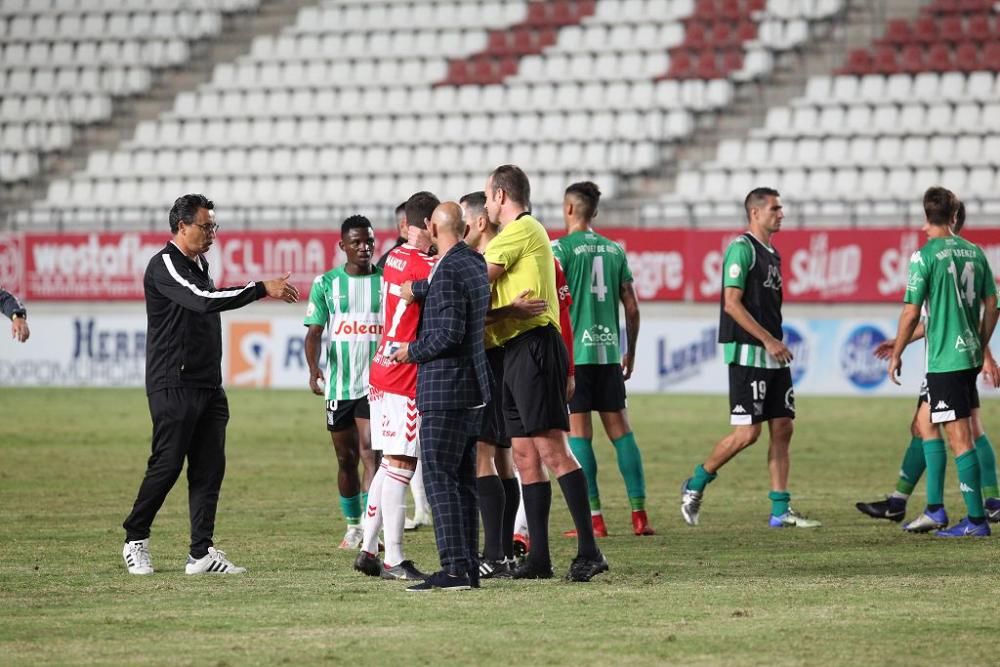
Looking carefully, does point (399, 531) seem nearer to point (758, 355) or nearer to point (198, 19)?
point (758, 355)

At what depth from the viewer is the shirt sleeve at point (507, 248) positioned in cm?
896

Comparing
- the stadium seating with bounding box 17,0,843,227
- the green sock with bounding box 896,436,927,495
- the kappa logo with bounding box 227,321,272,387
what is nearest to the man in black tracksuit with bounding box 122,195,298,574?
the green sock with bounding box 896,436,927,495

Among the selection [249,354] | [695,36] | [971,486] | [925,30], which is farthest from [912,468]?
[695,36]

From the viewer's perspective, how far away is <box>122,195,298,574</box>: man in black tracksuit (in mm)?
9281

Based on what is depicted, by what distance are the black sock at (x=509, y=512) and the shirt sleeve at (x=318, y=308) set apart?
2.30m

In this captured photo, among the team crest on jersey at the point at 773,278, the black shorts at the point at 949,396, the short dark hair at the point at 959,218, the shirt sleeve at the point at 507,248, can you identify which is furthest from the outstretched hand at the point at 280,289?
the short dark hair at the point at 959,218

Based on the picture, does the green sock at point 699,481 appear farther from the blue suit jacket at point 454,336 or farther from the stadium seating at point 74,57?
the stadium seating at point 74,57

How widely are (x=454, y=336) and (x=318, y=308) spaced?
3.28m

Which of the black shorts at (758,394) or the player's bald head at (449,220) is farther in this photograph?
the black shorts at (758,394)

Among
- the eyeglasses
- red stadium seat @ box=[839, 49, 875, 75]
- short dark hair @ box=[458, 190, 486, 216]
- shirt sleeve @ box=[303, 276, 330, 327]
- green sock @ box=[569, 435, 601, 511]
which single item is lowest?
green sock @ box=[569, 435, 601, 511]

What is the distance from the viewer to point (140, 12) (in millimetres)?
40688

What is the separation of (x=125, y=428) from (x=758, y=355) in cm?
1150

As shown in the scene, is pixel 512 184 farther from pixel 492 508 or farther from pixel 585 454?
pixel 585 454

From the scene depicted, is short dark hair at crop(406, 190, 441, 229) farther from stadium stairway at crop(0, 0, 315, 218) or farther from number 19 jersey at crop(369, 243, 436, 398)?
stadium stairway at crop(0, 0, 315, 218)
